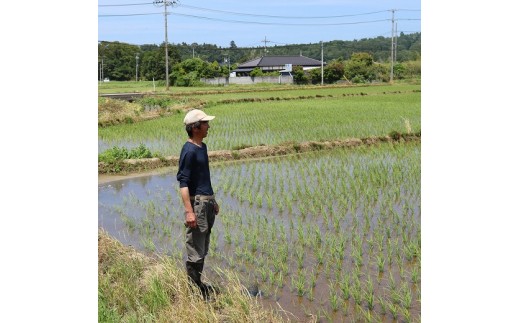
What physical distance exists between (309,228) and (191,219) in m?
1.93

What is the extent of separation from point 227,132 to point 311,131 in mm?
1583

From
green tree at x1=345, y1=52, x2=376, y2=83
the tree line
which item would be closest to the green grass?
green tree at x1=345, y1=52, x2=376, y2=83

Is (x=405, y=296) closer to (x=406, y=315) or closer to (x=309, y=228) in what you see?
(x=406, y=315)

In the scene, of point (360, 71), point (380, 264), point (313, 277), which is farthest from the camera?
point (360, 71)

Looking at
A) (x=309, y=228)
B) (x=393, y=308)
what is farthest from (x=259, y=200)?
(x=393, y=308)

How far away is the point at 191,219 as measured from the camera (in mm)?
3043

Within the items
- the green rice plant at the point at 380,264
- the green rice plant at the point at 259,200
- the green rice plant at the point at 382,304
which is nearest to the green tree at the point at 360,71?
the green rice plant at the point at 259,200

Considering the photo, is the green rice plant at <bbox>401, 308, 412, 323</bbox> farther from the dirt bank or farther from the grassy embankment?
the grassy embankment

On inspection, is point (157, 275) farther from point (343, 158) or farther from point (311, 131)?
point (311, 131)

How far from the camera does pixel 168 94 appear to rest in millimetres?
17328

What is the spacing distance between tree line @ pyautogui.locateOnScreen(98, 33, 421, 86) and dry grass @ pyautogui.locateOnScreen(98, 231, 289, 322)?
218 centimetres

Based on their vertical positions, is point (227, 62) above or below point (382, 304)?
above

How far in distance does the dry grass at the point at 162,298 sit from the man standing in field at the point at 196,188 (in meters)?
0.17
